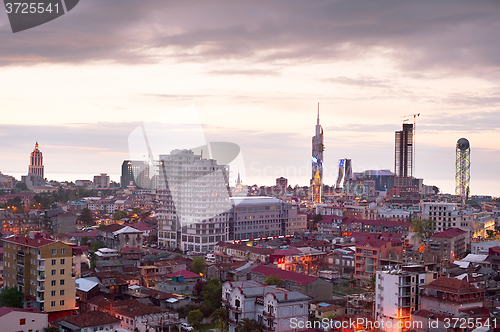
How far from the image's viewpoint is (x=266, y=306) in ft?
39.3

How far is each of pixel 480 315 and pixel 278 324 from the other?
431 cm

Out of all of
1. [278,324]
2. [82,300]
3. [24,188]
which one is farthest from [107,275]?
[24,188]

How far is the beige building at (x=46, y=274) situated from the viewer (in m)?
12.8

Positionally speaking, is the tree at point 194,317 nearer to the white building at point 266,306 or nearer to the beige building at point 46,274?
the white building at point 266,306

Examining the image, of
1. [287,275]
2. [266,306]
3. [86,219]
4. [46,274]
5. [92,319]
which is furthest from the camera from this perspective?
[86,219]

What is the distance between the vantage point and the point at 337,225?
33.4 m

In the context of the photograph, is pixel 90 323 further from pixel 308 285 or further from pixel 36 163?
pixel 36 163

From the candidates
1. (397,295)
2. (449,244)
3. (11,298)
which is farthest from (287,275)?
(449,244)

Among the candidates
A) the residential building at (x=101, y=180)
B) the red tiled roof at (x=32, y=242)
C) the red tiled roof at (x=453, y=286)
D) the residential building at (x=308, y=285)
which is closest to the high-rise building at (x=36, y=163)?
the residential building at (x=101, y=180)

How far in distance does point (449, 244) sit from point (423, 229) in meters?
3.09

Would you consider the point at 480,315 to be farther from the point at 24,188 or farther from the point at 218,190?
the point at 24,188

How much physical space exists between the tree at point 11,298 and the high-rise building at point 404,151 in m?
81.3

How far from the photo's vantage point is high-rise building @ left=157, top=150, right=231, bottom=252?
24.9 metres

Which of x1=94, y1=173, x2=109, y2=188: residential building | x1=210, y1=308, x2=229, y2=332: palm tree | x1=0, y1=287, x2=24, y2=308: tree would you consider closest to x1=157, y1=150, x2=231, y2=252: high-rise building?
x1=0, y1=287, x2=24, y2=308: tree
